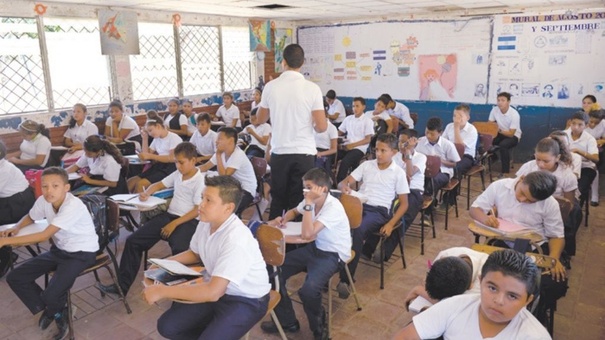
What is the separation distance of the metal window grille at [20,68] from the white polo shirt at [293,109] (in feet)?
15.2

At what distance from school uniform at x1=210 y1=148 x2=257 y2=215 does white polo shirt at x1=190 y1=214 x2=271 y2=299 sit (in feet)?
6.12

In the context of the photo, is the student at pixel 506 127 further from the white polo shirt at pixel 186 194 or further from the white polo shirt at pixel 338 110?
the white polo shirt at pixel 186 194

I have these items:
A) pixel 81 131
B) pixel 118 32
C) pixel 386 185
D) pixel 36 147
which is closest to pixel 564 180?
pixel 386 185

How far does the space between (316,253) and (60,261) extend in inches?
70.2

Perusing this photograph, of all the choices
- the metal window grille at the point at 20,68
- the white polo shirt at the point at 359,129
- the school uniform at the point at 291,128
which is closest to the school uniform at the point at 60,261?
the school uniform at the point at 291,128

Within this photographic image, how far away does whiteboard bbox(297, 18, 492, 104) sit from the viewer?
8375 millimetres

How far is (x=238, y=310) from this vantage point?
7.83 ft

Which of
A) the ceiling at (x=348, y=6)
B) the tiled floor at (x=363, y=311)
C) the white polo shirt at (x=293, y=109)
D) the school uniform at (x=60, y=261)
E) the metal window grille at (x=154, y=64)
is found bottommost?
the tiled floor at (x=363, y=311)

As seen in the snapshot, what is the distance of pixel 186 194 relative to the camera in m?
3.84

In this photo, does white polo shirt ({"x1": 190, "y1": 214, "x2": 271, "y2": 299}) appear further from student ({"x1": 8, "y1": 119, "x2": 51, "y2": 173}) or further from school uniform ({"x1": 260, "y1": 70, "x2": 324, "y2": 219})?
student ({"x1": 8, "y1": 119, "x2": 51, "y2": 173})

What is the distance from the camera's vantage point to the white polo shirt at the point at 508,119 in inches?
291

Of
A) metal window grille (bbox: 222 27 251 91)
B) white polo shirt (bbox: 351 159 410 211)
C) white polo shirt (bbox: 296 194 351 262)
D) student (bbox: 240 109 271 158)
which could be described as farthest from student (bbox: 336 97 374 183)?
metal window grille (bbox: 222 27 251 91)

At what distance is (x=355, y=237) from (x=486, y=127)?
431 cm

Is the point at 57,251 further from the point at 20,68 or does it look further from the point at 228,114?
the point at 228,114
